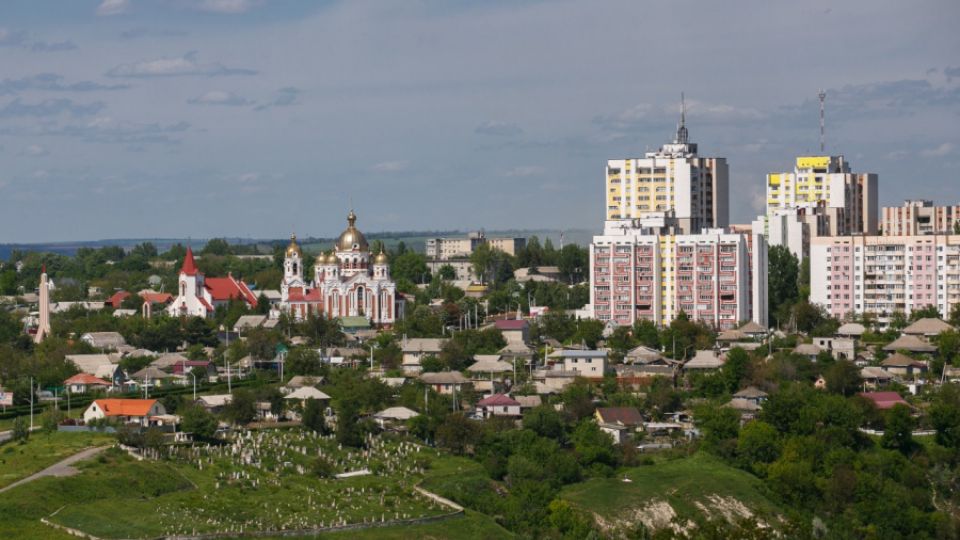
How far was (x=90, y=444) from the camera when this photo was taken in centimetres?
4441

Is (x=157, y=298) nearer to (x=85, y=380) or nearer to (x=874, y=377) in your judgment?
(x=85, y=380)

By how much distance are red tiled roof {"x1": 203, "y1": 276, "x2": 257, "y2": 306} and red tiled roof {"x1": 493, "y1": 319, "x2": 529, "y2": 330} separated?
17.1 metres

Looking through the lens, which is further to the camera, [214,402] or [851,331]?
[851,331]

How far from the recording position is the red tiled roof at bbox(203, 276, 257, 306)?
81.1 meters

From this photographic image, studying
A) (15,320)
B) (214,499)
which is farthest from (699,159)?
(214,499)

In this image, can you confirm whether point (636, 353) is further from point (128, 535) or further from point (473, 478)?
point (128, 535)

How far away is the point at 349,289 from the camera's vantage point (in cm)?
7750

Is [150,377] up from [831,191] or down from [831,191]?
down

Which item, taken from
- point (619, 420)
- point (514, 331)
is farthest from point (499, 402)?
point (514, 331)

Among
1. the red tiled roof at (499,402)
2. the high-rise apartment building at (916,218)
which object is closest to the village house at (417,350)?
the red tiled roof at (499,402)

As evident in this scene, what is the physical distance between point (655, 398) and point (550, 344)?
1423 cm

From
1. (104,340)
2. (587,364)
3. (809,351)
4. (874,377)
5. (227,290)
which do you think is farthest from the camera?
(227,290)

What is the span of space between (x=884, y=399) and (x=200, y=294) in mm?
36571

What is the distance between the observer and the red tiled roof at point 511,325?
2606 inches
